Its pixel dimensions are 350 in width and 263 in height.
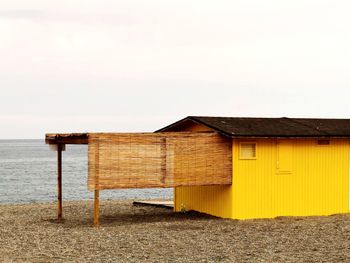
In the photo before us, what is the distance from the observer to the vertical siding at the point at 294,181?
76.9ft

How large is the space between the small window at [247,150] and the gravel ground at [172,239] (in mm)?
2388

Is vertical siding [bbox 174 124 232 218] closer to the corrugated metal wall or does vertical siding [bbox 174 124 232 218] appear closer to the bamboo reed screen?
the corrugated metal wall

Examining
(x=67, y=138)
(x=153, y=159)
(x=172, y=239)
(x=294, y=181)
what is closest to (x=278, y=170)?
(x=294, y=181)

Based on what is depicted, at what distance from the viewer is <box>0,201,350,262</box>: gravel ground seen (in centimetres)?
1666

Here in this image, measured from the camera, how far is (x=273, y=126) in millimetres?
24750

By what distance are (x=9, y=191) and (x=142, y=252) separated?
4335 centimetres

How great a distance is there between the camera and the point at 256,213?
23641 mm

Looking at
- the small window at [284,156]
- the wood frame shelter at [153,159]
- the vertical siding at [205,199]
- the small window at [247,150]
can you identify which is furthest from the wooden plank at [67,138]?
the small window at [284,156]

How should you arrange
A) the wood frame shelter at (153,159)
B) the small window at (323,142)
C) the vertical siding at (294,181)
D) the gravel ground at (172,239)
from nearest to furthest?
the gravel ground at (172,239), the wood frame shelter at (153,159), the vertical siding at (294,181), the small window at (323,142)

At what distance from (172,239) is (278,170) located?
6481mm

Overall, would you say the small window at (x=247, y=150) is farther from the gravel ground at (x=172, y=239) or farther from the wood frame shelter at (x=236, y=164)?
the gravel ground at (x=172, y=239)

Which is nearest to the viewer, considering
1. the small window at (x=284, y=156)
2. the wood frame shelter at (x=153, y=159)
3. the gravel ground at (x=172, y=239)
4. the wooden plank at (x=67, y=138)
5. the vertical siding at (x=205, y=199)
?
the gravel ground at (x=172, y=239)

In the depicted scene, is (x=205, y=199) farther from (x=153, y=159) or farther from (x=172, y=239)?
(x=172, y=239)

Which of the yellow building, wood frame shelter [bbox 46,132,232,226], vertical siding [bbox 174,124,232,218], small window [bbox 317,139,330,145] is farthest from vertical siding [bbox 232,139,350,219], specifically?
wood frame shelter [bbox 46,132,232,226]
